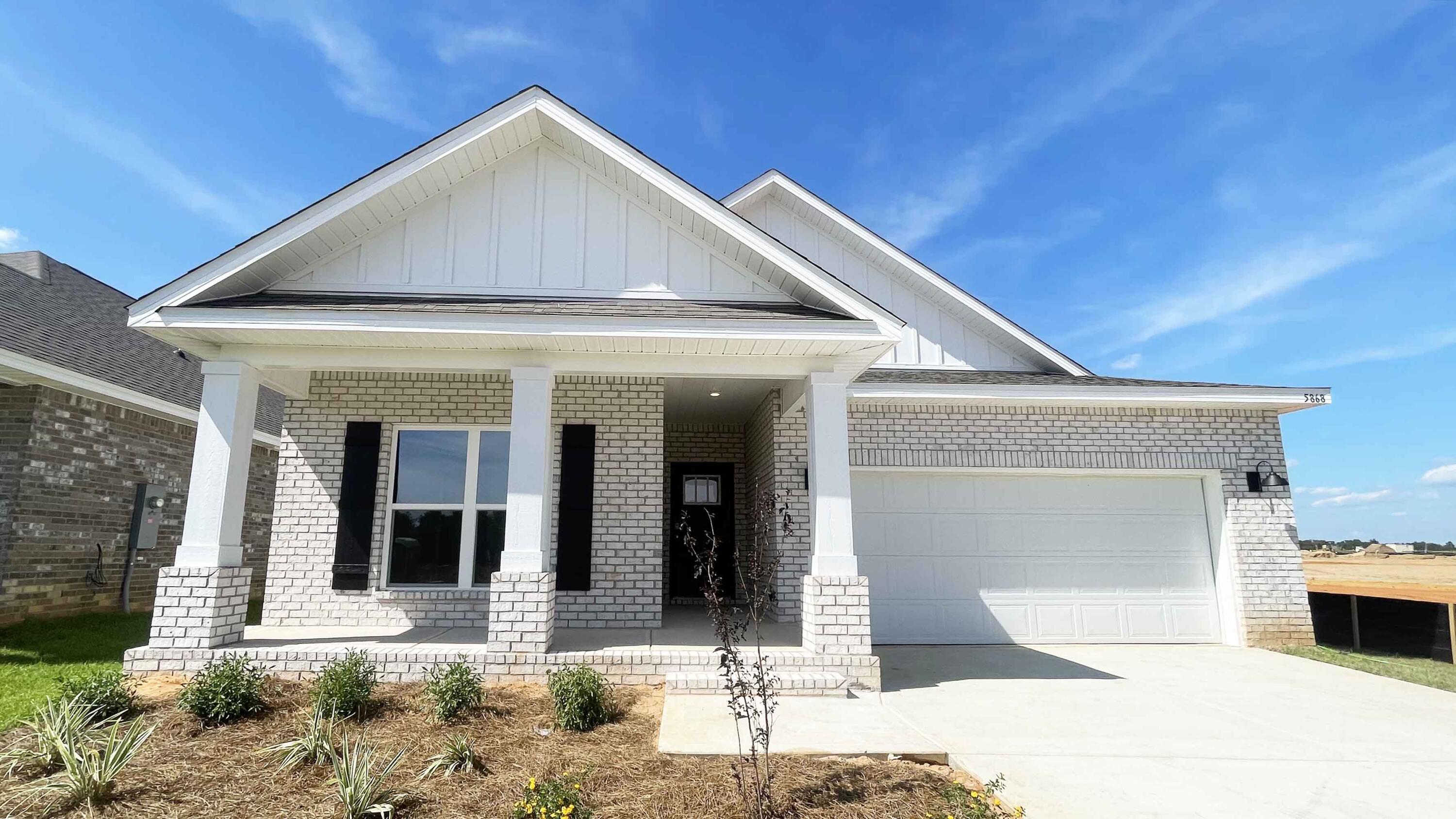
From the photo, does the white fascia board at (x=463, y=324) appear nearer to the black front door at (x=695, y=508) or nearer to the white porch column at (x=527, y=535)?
the white porch column at (x=527, y=535)

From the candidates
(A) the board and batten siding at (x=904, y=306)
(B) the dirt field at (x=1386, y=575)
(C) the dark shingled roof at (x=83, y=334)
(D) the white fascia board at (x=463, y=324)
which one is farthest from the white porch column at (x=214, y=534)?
(B) the dirt field at (x=1386, y=575)

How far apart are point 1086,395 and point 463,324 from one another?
24.5 feet

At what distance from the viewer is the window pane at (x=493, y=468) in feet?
26.6

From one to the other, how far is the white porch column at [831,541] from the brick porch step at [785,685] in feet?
1.17

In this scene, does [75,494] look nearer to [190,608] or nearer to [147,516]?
[147,516]

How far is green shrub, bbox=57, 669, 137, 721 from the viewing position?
4.62 metres

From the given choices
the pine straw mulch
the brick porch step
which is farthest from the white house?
the pine straw mulch

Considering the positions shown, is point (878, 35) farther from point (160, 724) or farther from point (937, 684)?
point (160, 724)

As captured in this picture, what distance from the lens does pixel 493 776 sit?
13.1 feet

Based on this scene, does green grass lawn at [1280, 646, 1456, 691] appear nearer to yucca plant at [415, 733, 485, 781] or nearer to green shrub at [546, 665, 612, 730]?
green shrub at [546, 665, 612, 730]

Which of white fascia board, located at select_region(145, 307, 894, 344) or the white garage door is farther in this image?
the white garage door

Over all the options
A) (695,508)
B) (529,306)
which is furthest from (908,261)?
(529,306)

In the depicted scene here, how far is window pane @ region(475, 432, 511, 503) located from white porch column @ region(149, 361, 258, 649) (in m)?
2.32

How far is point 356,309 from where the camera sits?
5992mm
